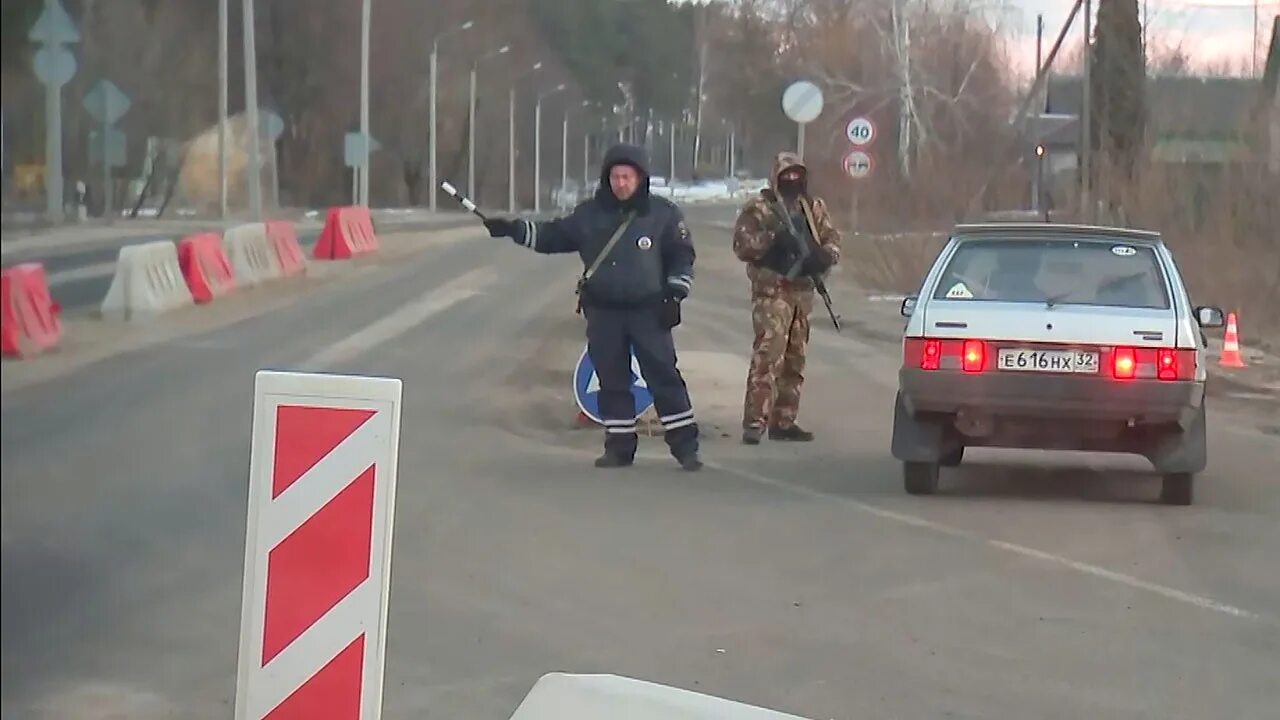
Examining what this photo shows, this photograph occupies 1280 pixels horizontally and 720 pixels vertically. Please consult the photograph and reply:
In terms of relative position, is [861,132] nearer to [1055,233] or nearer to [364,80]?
[364,80]

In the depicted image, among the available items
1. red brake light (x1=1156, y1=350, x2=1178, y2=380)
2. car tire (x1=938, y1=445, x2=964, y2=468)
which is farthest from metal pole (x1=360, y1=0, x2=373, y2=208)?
red brake light (x1=1156, y1=350, x2=1178, y2=380)

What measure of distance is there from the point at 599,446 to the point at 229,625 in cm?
547

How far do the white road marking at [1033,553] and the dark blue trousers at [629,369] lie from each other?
0.47m

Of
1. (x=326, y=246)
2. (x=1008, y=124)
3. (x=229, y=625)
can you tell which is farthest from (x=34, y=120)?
(x=1008, y=124)

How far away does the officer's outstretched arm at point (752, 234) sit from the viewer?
12.1 m

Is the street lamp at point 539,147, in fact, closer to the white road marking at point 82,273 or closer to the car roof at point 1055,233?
the car roof at point 1055,233

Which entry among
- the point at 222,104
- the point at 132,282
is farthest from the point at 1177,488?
the point at 132,282

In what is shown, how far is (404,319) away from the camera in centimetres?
2195

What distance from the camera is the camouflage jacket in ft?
→ 39.8

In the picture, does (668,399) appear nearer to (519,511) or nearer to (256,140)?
(519,511)

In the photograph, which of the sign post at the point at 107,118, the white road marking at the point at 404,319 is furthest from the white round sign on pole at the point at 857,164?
the sign post at the point at 107,118

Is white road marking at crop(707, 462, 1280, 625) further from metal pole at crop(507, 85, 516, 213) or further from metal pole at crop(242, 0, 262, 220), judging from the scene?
metal pole at crop(507, 85, 516, 213)

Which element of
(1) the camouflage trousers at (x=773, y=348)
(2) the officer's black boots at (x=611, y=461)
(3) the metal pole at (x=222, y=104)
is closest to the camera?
(3) the metal pole at (x=222, y=104)

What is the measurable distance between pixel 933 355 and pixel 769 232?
2688 mm
